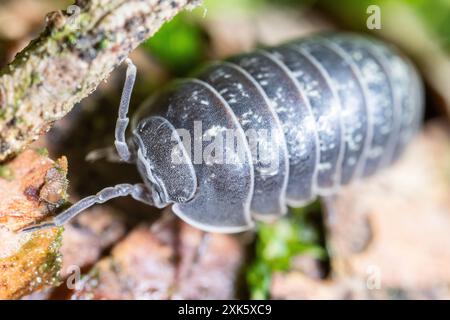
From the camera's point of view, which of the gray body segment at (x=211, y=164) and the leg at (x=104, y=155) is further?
the leg at (x=104, y=155)

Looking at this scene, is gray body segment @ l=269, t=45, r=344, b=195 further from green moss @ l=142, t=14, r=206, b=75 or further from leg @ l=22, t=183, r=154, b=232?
leg @ l=22, t=183, r=154, b=232

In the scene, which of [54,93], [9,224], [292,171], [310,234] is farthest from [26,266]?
[310,234]

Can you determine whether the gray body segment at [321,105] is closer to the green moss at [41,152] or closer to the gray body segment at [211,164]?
the gray body segment at [211,164]

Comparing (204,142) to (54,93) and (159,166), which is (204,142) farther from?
→ (54,93)

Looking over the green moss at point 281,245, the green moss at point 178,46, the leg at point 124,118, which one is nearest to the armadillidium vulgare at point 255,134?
the leg at point 124,118

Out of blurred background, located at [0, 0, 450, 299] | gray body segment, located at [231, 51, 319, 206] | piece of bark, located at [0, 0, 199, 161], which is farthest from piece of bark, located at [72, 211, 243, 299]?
piece of bark, located at [0, 0, 199, 161]

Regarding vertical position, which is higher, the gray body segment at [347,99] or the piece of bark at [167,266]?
the gray body segment at [347,99]
